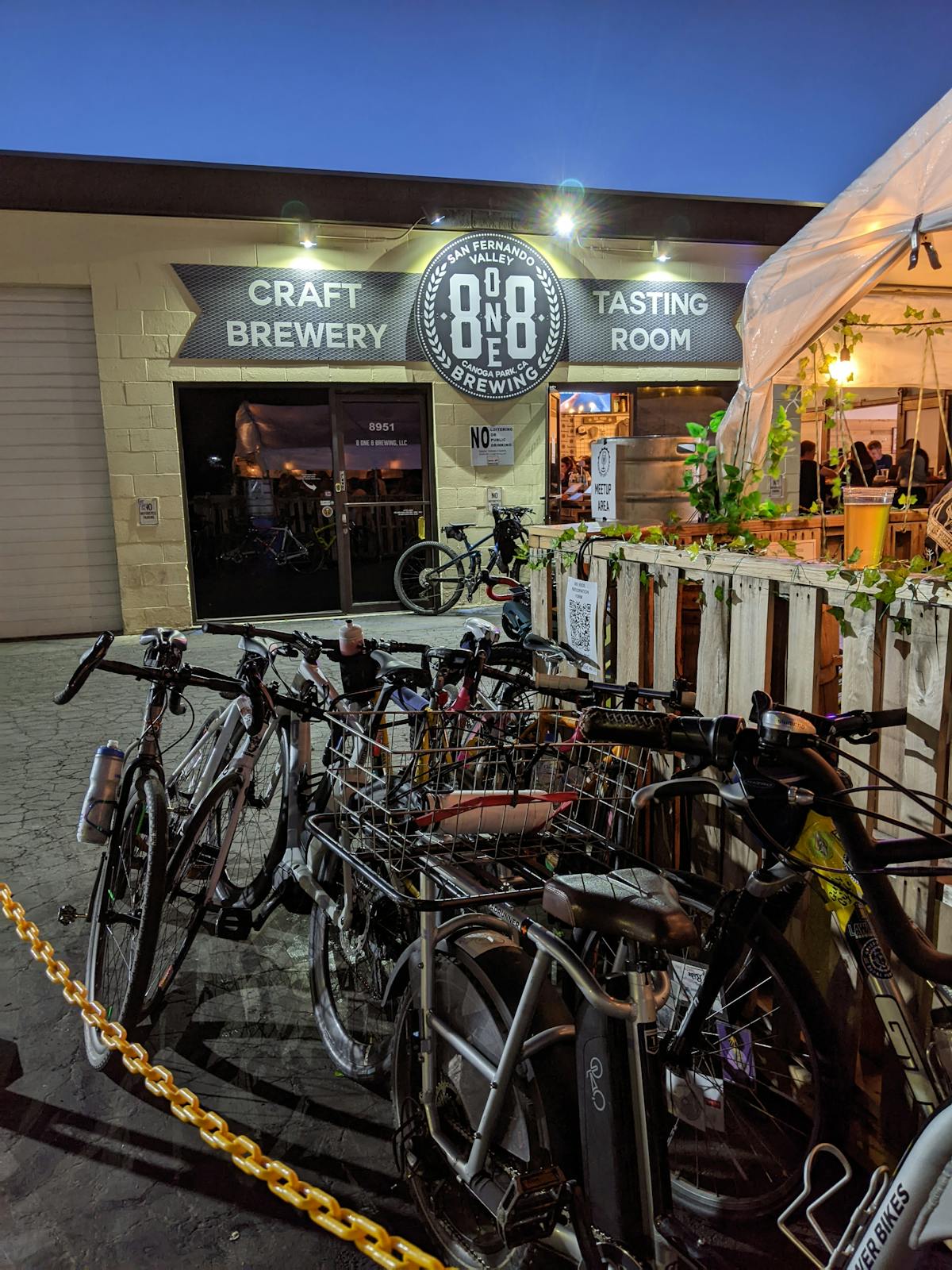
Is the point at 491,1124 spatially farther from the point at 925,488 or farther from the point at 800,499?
the point at 800,499

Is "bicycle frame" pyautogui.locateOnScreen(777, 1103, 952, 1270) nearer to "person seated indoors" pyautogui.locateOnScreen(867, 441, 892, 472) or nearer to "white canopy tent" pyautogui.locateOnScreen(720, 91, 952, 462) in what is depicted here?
"white canopy tent" pyautogui.locateOnScreen(720, 91, 952, 462)

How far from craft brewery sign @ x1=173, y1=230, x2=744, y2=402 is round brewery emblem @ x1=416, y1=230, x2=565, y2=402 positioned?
1 cm

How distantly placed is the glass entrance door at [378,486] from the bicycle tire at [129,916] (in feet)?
25.0

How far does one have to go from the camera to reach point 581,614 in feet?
Answer: 12.6

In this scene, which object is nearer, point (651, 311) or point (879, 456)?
point (651, 311)

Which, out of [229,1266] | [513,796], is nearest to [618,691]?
[513,796]

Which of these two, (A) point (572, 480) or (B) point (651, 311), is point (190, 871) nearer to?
(B) point (651, 311)

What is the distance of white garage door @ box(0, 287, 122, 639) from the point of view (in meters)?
9.59

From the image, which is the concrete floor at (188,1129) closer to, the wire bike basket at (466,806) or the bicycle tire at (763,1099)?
the bicycle tire at (763,1099)

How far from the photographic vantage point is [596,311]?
431 inches

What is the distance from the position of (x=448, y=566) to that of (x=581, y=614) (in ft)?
22.5

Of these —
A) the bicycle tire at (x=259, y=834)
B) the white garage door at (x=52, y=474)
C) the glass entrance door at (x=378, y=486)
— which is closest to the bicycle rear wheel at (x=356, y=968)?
the bicycle tire at (x=259, y=834)

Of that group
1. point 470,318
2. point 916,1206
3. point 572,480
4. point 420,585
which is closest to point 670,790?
point 916,1206

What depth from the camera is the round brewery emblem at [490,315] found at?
10.4 m
